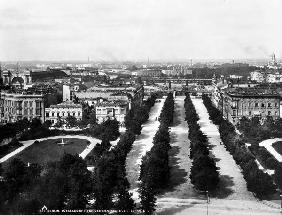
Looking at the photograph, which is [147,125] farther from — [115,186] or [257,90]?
[115,186]

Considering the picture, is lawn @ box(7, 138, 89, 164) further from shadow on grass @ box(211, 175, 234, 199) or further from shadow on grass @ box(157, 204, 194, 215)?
shadow on grass @ box(211, 175, 234, 199)

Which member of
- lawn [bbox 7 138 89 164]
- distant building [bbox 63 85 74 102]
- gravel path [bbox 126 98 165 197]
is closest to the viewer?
gravel path [bbox 126 98 165 197]

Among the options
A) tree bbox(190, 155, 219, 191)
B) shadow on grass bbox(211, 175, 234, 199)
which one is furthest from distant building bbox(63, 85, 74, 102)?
tree bbox(190, 155, 219, 191)

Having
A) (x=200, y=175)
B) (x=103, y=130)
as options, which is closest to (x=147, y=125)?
(x=103, y=130)

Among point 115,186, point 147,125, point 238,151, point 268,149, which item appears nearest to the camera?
point 115,186

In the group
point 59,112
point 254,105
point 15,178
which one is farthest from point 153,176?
point 59,112
